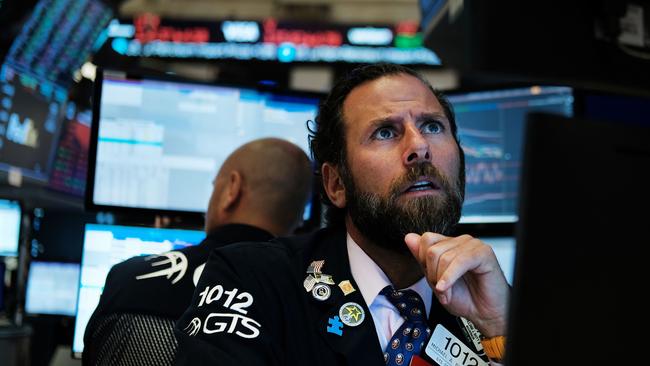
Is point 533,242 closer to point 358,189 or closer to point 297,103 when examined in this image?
point 358,189

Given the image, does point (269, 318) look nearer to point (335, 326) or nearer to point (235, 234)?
point (335, 326)

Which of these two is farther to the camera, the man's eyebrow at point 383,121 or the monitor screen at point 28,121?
the monitor screen at point 28,121

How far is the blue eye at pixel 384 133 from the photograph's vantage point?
5.21 ft

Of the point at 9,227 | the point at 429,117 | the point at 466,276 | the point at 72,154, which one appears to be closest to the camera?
the point at 466,276

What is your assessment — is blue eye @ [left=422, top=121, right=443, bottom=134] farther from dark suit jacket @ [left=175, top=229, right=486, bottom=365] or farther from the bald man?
the bald man

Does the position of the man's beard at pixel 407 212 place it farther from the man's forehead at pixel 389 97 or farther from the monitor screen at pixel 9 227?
the monitor screen at pixel 9 227

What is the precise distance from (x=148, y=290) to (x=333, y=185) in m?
0.50

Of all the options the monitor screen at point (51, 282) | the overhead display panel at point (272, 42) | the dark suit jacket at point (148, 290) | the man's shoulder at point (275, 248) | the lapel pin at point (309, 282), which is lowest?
the monitor screen at point (51, 282)

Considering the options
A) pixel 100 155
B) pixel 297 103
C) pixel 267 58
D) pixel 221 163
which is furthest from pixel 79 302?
pixel 267 58

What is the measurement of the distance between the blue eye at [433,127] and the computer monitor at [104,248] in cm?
94

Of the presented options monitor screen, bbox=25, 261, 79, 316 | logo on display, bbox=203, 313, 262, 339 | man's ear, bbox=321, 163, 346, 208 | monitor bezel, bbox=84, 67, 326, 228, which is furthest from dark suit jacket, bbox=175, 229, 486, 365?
monitor screen, bbox=25, 261, 79, 316

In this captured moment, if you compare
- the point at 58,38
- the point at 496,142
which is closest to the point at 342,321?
the point at 496,142

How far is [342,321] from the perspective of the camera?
1.34 metres

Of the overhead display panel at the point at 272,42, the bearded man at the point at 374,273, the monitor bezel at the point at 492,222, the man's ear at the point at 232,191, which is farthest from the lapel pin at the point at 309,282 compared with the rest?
the overhead display panel at the point at 272,42
